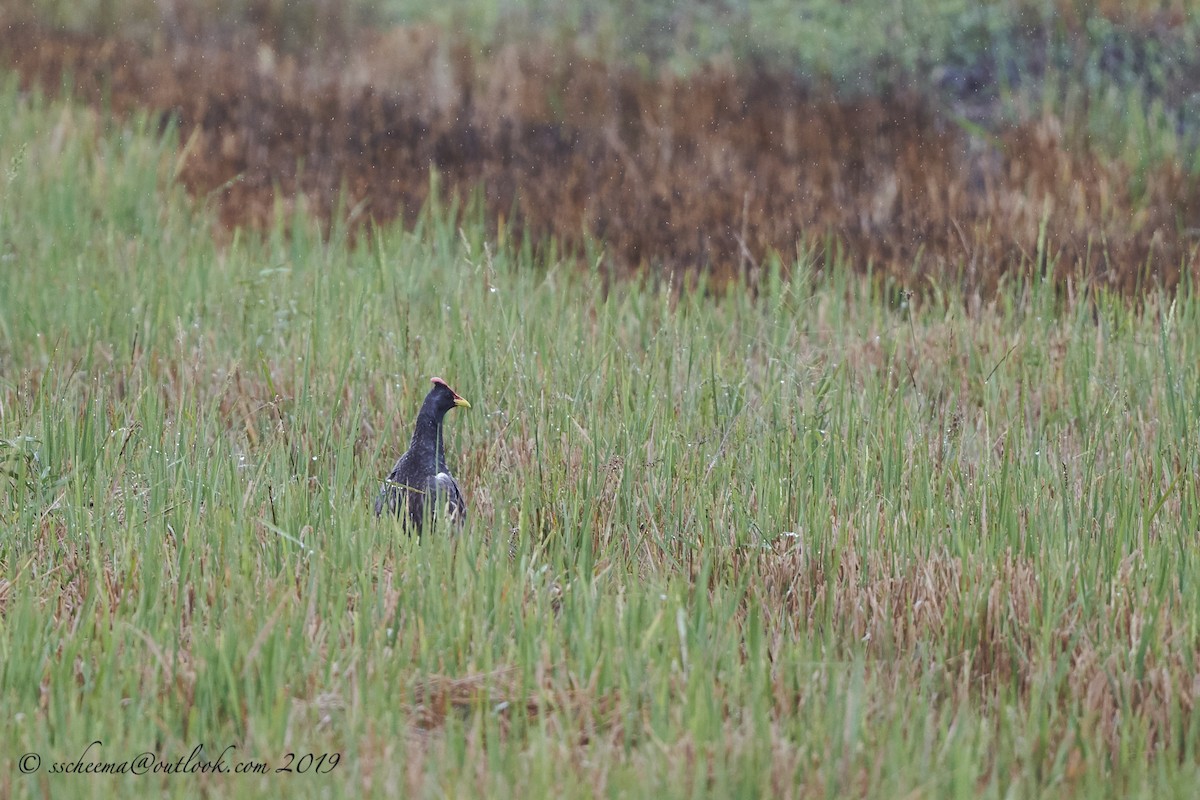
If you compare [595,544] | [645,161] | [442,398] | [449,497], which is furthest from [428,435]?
[645,161]

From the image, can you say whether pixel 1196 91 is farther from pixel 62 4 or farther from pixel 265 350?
pixel 62 4

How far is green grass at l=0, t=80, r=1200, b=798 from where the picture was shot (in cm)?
284

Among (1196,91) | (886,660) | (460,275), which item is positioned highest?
(1196,91)

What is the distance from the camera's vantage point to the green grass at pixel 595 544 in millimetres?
2840

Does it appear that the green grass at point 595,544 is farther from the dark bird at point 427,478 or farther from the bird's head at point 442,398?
the bird's head at point 442,398

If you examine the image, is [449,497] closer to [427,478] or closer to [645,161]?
[427,478]

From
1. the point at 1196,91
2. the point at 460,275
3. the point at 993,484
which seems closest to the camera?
the point at 993,484

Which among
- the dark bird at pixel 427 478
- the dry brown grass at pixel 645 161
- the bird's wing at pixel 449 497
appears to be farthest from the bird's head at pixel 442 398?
the dry brown grass at pixel 645 161

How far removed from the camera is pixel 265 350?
5461 millimetres

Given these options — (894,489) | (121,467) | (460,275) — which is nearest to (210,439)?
(121,467)

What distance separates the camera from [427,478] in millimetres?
4168

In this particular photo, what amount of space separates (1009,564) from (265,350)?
3051 millimetres

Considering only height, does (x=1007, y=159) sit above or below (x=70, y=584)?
above

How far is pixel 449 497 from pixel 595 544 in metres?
0.44
